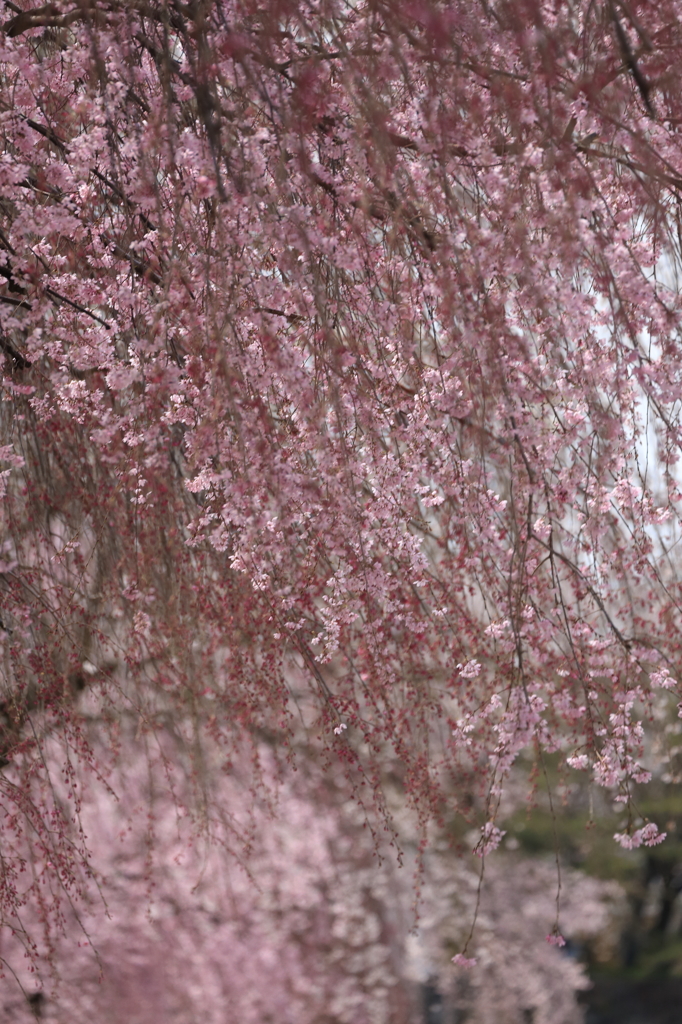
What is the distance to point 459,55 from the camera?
251 centimetres

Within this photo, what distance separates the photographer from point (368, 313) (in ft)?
10.2

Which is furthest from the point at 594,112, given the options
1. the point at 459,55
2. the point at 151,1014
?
the point at 151,1014

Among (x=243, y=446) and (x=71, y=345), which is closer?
(x=243, y=446)

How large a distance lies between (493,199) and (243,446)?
929 mm

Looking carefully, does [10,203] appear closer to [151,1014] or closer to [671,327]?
[671,327]

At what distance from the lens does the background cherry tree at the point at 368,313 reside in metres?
2.68

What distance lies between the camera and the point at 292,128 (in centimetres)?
263

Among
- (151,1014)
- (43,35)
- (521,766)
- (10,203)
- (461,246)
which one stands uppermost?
(521,766)

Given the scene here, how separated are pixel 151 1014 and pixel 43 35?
7561 millimetres

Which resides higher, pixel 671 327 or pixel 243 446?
pixel 671 327

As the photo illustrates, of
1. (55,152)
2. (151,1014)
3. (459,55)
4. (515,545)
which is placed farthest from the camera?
(151,1014)

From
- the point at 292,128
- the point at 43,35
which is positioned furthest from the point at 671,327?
the point at 43,35

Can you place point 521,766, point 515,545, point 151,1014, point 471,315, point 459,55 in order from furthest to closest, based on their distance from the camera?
1. point 521,766
2. point 151,1014
3. point 515,545
4. point 471,315
5. point 459,55

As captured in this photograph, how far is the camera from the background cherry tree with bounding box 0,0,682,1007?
2.68 metres
